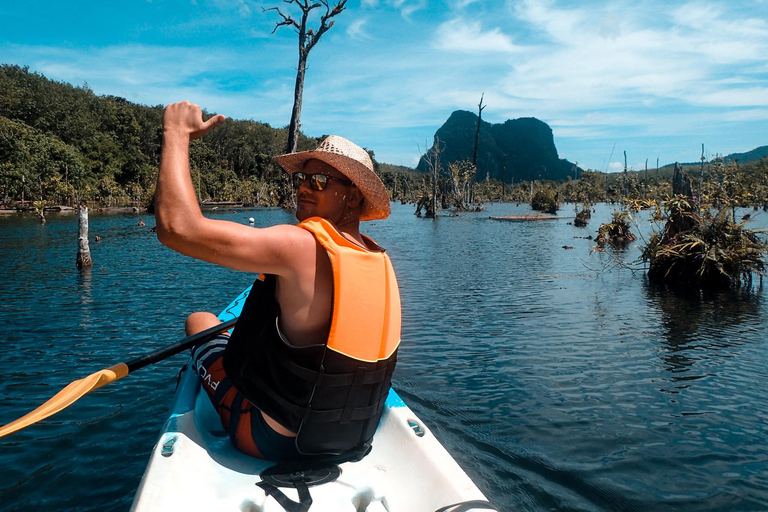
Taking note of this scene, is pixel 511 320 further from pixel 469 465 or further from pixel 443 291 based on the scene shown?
pixel 469 465

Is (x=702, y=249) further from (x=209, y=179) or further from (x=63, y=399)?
(x=209, y=179)

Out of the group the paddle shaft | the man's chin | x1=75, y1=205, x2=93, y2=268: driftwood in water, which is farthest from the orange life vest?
x1=75, y1=205, x2=93, y2=268: driftwood in water

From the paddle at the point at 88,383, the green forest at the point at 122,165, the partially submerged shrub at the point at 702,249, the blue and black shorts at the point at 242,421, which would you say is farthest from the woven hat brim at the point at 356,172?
the green forest at the point at 122,165

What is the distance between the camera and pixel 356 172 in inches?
94.6

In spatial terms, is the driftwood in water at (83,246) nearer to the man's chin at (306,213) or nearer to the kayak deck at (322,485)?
the kayak deck at (322,485)

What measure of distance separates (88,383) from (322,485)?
1481mm

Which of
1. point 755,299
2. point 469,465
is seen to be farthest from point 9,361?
point 755,299

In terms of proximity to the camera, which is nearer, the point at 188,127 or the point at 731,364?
the point at 188,127

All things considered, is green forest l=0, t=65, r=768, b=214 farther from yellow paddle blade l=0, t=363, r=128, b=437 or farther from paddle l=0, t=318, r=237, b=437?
yellow paddle blade l=0, t=363, r=128, b=437

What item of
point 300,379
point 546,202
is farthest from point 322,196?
point 546,202

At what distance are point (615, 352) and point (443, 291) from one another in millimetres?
4959

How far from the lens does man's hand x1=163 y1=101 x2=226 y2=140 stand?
6.15 ft

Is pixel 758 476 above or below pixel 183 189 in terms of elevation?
below

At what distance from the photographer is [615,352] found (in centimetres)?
697
